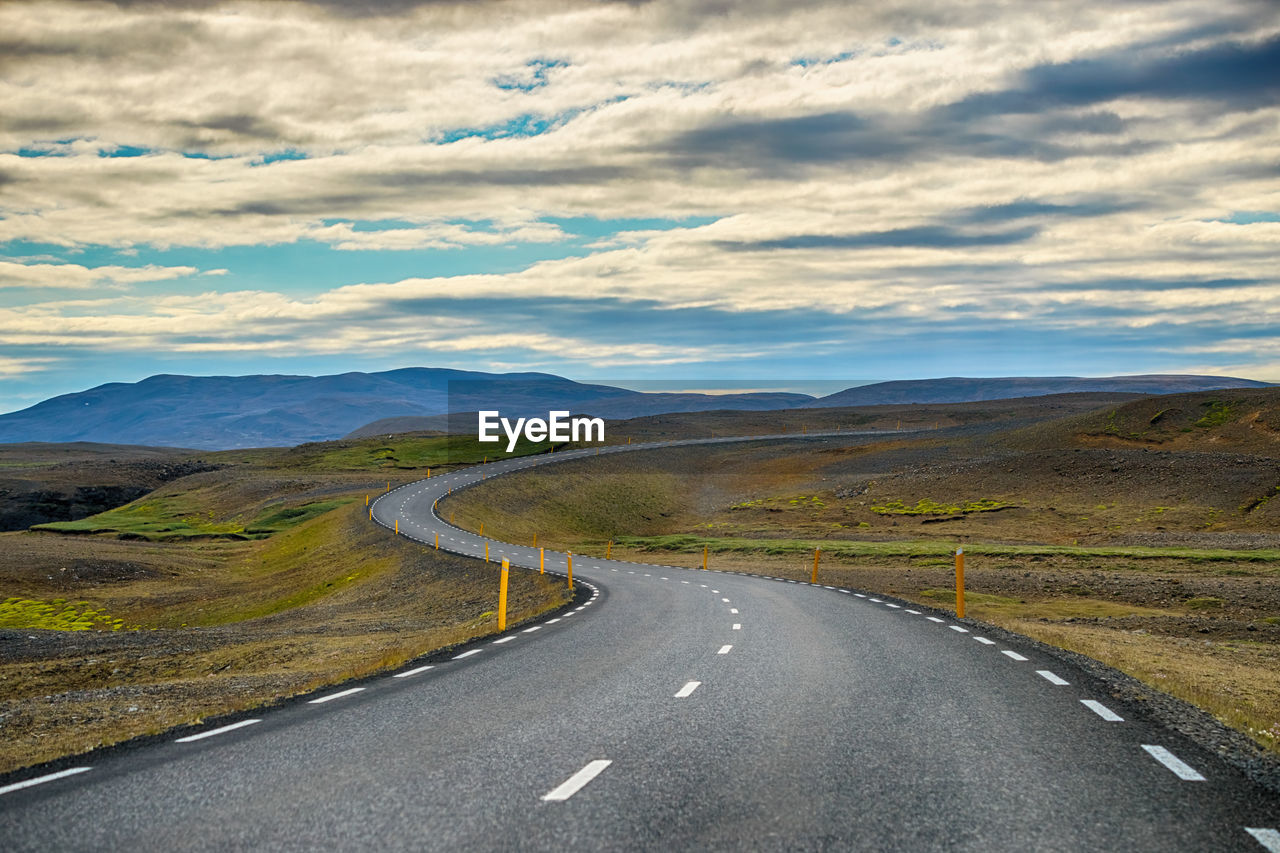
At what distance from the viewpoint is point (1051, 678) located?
12.2 m

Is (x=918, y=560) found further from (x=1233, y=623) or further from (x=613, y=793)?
(x=613, y=793)

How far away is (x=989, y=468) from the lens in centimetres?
7894

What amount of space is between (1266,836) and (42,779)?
8145mm

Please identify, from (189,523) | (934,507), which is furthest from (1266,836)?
(189,523)

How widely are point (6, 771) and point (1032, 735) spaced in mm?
8411

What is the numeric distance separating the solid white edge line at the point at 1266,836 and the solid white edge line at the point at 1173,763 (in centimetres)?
129

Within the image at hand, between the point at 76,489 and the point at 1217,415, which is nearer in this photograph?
the point at 1217,415

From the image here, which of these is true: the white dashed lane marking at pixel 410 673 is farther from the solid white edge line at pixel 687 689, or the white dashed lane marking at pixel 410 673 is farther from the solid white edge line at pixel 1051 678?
the solid white edge line at pixel 1051 678

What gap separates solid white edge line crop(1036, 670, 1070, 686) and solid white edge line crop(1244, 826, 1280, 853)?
582cm

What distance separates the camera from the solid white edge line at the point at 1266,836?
5727mm

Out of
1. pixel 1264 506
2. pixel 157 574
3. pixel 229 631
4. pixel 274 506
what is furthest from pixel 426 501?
pixel 1264 506

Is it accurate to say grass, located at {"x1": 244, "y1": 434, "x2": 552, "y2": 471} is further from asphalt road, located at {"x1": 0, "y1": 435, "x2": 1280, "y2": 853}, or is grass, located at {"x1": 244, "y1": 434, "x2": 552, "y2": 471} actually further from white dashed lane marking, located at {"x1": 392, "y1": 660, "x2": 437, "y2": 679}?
asphalt road, located at {"x1": 0, "y1": 435, "x2": 1280, "y2": 853}

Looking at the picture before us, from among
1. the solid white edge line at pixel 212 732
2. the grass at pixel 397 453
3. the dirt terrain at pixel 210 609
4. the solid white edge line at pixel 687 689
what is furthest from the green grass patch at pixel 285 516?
the solid white edge line at pixel 212 732

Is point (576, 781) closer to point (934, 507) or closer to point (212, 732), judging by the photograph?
point (212, 732)
